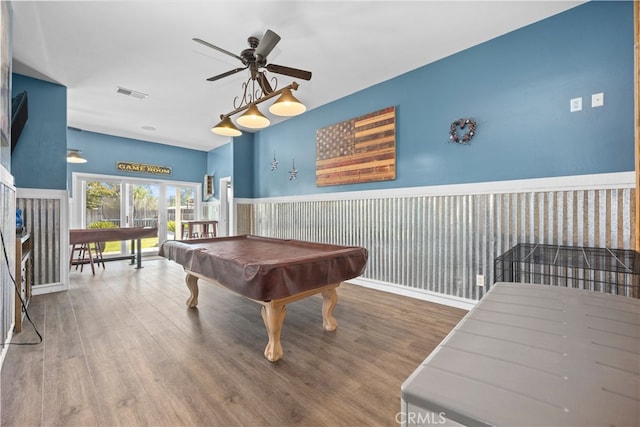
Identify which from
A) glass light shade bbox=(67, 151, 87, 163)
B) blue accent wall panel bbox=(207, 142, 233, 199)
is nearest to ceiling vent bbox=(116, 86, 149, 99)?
glass light shade bbox=(67, 151, 87, 163)

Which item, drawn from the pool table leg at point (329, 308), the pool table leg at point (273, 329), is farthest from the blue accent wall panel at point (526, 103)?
the pool table leg at point (273, 329)

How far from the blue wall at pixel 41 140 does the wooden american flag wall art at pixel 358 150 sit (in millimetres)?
3694

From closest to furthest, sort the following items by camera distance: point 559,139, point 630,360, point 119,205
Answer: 1. point 630,360
2. point 559,139
3. point 119,205

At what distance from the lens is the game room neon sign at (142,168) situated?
6352 millimetres

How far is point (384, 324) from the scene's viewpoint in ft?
8.49

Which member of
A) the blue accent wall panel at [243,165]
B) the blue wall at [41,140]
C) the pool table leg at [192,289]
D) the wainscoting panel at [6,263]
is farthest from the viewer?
the blue accent wall panel at [243,165]

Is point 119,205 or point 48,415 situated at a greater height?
point 119,205

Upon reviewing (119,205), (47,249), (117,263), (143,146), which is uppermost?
(143,146)

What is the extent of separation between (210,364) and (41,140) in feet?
13.1

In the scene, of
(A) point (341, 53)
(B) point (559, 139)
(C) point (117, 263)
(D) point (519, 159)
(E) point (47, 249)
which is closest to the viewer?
(B) point (559, 139)

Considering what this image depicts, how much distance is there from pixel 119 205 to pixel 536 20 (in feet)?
26.0

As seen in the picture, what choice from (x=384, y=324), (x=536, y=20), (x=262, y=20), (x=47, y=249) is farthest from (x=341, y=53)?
(x=47, y=249)

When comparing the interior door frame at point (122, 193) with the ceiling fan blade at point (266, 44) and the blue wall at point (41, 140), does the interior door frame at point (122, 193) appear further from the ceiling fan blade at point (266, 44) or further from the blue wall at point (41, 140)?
the ceiling fan blade at point (266, 44)

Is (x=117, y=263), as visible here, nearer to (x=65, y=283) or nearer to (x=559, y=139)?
(x=65, y=283)
